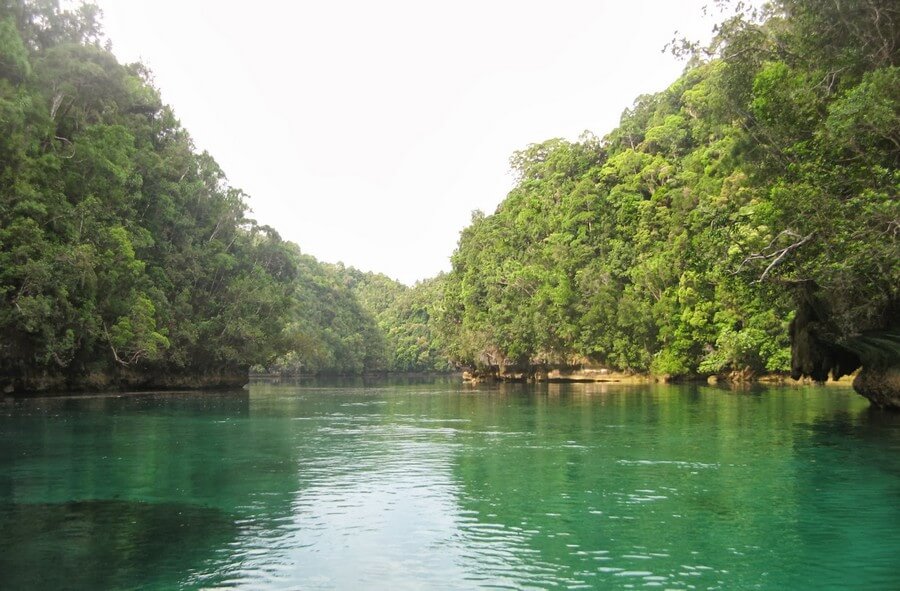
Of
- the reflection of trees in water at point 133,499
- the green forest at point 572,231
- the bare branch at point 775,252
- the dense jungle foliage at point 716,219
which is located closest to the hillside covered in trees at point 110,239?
the green forest at point 572,231

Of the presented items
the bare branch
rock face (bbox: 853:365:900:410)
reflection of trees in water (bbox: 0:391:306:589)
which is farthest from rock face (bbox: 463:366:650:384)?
reflection of trees in water (bbox: 0:391:306:589)

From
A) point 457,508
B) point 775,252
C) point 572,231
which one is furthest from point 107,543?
point 572,231

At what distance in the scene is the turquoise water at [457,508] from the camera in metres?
8.47

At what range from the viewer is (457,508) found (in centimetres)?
1216

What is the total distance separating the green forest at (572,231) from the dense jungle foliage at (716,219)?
124 millimetres

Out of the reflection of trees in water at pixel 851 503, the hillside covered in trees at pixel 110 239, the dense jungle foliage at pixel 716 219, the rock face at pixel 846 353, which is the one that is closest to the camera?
the reflection of trees in water at pixel 851 503

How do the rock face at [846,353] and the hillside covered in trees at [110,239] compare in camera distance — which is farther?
the hillside covered in trees at [110,239]

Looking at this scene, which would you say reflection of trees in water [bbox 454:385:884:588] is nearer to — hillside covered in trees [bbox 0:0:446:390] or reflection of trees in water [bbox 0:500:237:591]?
reflection of trees in water [bbox 0:500:237:591]

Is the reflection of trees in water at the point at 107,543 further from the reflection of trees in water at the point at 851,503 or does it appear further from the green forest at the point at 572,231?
the green forest at the point at 572,231

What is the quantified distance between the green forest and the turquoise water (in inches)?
229

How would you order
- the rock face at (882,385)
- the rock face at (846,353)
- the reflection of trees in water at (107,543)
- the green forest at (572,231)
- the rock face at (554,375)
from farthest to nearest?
1. the rock face at (554,375)
2. the rock face at (882,385)
3. the rock face at (846,353)
4. the green forest at (572,231)
5. the reflection of trees in water at (107,543)

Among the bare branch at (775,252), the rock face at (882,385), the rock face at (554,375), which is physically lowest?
the rock face at (554,375)

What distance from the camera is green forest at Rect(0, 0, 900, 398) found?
19.8m

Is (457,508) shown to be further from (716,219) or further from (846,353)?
(846,353)
